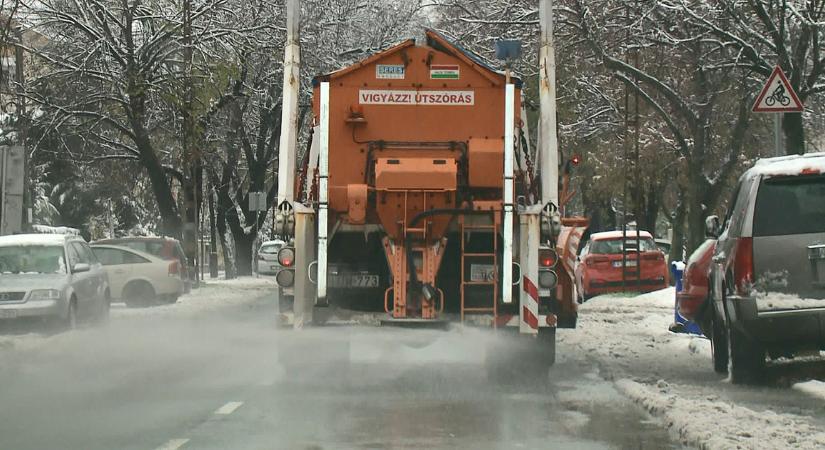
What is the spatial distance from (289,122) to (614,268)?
19.3 metres

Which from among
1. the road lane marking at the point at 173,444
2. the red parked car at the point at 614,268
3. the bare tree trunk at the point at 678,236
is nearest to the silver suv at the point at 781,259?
the road lane marking at the point at 173,444

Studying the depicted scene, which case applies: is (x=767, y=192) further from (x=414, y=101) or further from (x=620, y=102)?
(x=620, y=102)

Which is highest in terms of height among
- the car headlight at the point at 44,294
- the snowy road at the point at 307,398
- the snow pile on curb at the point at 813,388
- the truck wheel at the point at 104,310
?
the car headlight at the point at 44,294

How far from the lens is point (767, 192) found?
37.2 feet

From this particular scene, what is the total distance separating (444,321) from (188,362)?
4.32 metres

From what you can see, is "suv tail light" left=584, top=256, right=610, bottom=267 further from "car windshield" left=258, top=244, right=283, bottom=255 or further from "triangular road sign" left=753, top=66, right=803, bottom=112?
"car windshield" left=258, top=244, right=283, bottom=255

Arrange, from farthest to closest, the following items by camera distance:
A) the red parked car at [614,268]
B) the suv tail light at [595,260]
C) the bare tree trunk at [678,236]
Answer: the bare tree trunk at [678,236]
the suv tail light at [595,260]
the red parked car at [614,268]

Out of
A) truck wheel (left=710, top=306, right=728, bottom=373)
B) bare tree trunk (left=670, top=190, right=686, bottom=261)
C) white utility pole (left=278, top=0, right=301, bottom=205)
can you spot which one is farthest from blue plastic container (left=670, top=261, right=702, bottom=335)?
bare tree trunk (left=670, top=190, right=686, bottom=261)

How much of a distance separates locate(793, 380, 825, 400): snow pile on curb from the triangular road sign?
4.24 meters

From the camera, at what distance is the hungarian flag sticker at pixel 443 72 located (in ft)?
43.9

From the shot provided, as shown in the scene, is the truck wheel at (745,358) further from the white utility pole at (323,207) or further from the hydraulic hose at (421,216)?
the white utility pole at (323,207)

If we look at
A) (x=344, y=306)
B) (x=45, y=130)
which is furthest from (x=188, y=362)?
(x=45, y=130)

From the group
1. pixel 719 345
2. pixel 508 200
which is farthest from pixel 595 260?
pixel 508 200

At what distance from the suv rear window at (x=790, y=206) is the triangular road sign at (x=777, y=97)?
429 cm
